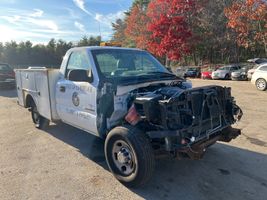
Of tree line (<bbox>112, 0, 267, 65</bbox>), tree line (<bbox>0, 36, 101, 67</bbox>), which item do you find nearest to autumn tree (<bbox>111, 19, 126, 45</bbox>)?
tree line (<bbox>0, 36, 101, 67</bbox>)

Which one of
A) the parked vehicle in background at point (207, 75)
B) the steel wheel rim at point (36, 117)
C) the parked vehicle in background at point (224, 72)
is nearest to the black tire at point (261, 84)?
the parked vehicle in background at point (224, 72)

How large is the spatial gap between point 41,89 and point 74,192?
308 centimetres

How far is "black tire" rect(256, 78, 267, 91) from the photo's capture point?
47.8 feet

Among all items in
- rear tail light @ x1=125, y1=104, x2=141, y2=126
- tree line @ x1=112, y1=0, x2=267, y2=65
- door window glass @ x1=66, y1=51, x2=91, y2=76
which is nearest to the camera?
rear tail light @ x1=125, y1=104, x2=141, y2=126

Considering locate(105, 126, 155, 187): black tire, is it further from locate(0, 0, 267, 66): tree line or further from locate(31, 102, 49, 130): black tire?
locate(0, 0, 267, 66): tree line

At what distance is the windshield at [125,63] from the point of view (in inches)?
186

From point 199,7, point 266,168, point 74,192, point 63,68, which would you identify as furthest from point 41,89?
point 199,7

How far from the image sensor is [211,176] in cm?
426

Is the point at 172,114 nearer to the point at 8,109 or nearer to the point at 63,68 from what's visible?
the point at 63,68

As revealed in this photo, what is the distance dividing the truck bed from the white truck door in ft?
0.80

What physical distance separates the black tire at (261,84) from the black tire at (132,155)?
12.7m

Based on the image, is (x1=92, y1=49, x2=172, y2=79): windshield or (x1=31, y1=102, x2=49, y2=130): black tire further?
(x1=31, y1=102, x2=49, y2=130): black tire

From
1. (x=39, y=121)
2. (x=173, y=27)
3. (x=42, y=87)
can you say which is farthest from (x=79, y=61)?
(x=173, y=27)

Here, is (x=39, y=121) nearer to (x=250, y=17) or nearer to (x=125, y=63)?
(x=125, y=63)
